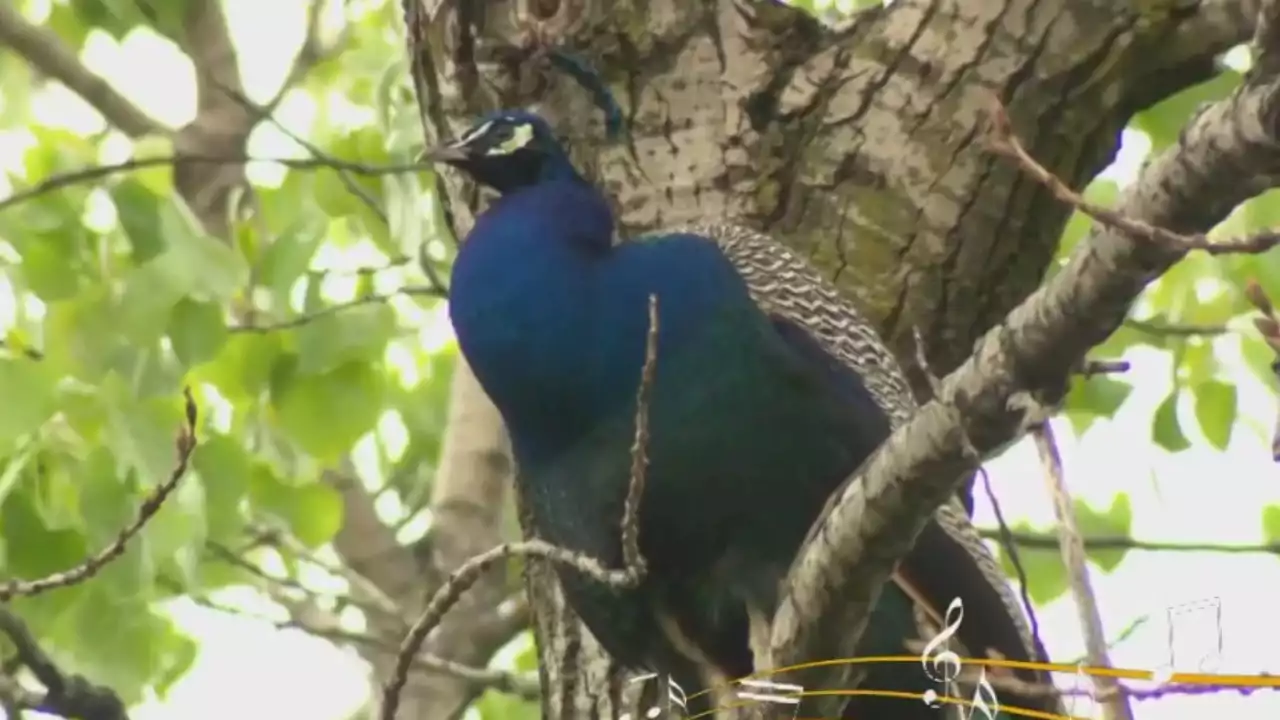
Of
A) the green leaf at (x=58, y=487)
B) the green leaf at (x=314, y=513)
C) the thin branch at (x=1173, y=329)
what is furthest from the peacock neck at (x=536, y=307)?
the thin branch at (x=1173, y=329)

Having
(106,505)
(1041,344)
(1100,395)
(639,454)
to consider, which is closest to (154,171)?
(106,505)

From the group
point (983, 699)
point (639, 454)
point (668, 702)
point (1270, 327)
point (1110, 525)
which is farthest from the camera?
point (1110, 525)

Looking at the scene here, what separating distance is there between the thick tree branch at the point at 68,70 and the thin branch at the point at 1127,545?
60.0 inches

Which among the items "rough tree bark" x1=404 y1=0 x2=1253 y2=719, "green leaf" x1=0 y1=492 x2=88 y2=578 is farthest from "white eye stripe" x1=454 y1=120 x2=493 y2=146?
"green leaf" x1=0 y1=492 x2=88 y2=578

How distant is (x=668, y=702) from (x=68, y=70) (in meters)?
1.80

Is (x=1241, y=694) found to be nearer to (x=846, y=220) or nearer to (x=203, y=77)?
(x=846, y=220)

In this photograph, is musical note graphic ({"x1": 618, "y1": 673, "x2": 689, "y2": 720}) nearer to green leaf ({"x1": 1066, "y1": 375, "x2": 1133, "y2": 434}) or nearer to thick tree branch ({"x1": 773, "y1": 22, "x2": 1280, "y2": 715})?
thick tree branch ({"x1": 773, "y1": 22, "x2": 1280, "y2": 715})

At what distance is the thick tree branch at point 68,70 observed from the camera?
2.83 m

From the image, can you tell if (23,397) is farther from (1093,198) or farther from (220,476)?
(1093,198)

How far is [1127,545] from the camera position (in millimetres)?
2121

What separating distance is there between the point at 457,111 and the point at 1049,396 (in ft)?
3.10

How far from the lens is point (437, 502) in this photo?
2861mm

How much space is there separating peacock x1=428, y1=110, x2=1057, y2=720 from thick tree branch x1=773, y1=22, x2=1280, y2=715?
303 millimetres

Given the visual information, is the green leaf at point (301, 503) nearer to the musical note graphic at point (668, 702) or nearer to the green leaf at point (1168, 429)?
the musical note graphic at point (668, 702)
